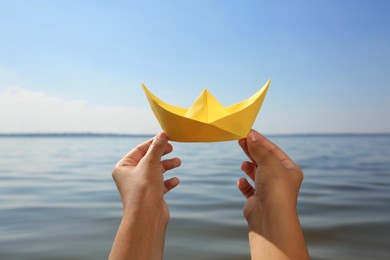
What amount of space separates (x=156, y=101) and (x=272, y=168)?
520mm

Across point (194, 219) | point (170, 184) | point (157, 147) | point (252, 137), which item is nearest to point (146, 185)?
point (157, 147)

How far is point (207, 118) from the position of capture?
134 centimetres

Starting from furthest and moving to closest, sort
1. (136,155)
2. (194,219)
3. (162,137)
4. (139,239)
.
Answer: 1. (194,219)
2. (136,155)
3. (162,137)
4. (139,239)

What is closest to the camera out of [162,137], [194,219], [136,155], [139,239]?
[139,239]

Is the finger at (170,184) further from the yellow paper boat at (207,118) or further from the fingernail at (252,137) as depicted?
the fingernail at (252,137)

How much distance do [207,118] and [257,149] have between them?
9.5 inches

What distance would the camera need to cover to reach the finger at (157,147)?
1.40 meters

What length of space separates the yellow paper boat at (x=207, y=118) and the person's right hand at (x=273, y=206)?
12 centimetres

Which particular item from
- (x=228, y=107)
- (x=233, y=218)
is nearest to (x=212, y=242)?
(x=233, y=218)

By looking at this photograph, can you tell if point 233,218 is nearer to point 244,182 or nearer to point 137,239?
point 244,182

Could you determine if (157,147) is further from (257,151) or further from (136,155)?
(257,151)

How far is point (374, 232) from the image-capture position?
2.42 m

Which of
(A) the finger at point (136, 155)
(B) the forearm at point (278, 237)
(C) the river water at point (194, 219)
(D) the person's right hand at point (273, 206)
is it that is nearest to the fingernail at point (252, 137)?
(D) the person's right hand at point (273, 206)

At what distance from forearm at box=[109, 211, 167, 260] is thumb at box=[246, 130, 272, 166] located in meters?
0.44
